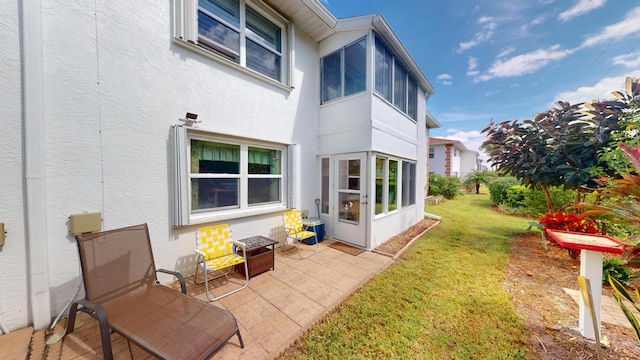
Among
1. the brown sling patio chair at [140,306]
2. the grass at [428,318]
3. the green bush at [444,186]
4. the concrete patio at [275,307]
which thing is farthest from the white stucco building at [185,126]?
the green bush at [444,186]

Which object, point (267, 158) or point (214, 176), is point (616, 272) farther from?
point (214, 176)

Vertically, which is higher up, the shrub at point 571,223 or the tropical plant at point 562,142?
the tropical plant at point 562,142

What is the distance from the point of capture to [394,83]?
21.9 ft

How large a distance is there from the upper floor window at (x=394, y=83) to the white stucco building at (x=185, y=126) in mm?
65

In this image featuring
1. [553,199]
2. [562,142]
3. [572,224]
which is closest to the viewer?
[572,224]

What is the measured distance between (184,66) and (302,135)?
316 centimetres

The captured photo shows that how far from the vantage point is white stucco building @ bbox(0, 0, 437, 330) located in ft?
8.48

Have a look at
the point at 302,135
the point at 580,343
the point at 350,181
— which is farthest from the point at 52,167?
the point at 580,343

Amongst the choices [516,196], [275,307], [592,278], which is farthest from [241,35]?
[516,196]

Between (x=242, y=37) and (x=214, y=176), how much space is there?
3339 mm

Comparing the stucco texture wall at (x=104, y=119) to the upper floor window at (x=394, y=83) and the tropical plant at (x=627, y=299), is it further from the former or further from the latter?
the tropical plant at (x=627, y=299)

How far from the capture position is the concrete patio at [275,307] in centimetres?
234

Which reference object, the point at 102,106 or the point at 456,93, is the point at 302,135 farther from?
the point at 456,93

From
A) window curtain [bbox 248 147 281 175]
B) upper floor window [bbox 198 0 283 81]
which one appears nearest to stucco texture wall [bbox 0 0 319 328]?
upper floor window [bbox 198 0 283 81]
